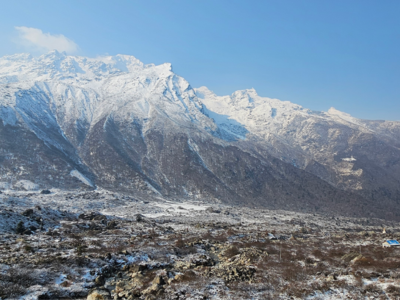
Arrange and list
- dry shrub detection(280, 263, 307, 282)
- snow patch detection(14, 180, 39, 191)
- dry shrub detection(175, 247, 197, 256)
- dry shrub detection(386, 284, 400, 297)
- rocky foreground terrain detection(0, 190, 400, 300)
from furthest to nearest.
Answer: snow patch detection(14, 180, 39, 191) < dry shrub detection(175, 247, 197, 256) < dry shrub detection(280, 263, 307, 282) < rocky foreground terrain detection(0, 190, 400, 300) < dry shrub detection(386, 284, 400, 297)

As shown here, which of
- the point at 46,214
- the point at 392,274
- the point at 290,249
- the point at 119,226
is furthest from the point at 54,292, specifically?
the point at 46,214

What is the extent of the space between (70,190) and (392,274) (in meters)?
176

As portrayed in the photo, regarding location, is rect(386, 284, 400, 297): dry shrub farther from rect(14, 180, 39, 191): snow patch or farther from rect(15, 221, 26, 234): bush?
rect(14, 180, 39, 191): snow patch

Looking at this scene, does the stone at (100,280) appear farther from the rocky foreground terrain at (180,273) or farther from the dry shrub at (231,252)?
the dry shrub at (231,252)

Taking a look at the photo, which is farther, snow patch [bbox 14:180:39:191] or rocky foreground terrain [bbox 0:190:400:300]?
snow patch [bbox 14:180:39:191]

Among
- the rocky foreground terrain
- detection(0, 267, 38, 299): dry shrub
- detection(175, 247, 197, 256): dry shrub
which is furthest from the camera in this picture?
detection(175, 247, 197, 256): dry shrub

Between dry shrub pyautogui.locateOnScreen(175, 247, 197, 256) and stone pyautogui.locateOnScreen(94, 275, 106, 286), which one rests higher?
stone pyautogui.locateOnScreen(94, 275, 106, 286)

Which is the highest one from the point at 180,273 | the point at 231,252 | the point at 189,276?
the point at 189,276

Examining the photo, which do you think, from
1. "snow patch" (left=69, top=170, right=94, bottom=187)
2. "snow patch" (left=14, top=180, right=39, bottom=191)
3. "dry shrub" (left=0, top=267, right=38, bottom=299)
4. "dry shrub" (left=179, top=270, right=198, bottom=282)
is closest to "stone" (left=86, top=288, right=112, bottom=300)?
"dry shrub" (left=0, top=267, right=38, bottom=299)

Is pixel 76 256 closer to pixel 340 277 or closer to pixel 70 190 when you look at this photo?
pixel 340 277

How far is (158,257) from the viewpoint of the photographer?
37.0 m

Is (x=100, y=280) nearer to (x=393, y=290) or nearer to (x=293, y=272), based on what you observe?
(x=293, y=272)

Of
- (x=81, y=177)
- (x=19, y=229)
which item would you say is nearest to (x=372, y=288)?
(x=19, y=229)

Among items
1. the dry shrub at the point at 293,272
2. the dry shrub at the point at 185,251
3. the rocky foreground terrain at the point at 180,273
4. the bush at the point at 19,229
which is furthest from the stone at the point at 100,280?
the bush at the point at 19,229
